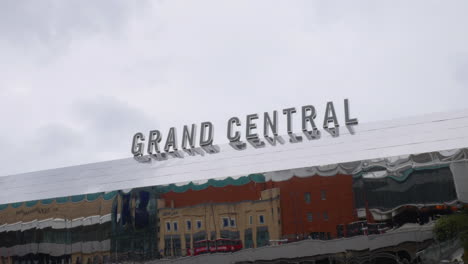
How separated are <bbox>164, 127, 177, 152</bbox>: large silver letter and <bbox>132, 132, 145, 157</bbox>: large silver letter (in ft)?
A: 5.63

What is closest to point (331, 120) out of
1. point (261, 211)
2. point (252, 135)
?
point (252, 135)

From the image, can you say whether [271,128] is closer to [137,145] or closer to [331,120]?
[331,120]

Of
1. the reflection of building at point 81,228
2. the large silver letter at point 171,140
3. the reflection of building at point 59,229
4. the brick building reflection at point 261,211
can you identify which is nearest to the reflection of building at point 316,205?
the brick building reflection at point 261,211

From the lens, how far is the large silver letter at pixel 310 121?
26811 millimetres

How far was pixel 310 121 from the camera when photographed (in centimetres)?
2738

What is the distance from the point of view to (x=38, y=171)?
1319 inches

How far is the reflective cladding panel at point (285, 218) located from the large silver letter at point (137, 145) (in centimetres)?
534

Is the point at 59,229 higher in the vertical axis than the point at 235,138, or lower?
lower

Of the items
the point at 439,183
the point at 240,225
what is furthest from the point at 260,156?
the point at 439,183

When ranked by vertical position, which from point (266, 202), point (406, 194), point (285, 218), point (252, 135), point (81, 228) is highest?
point (252, 135)

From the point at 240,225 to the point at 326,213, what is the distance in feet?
12.1

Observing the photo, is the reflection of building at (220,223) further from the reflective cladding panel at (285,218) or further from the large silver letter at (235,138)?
the large silver letter at (235,138)

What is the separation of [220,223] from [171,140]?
917cm

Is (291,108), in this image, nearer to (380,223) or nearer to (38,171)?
(380,223)
